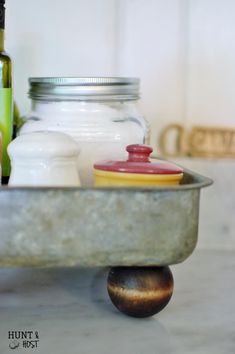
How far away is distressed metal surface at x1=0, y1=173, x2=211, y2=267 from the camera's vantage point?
425 millimetres

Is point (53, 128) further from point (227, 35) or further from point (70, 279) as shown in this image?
point (227, 35)

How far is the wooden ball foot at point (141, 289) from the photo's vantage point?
1.53 feet

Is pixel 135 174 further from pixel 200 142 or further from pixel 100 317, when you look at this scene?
pixel 200 142

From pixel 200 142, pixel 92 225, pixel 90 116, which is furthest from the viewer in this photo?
pixel 200 142

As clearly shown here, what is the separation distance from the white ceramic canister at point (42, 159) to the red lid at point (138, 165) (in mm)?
35

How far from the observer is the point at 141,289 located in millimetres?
465

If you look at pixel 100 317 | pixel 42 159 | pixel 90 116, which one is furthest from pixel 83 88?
pixel 100 317

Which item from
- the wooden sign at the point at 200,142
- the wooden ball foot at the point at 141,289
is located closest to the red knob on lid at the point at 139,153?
the wooden ball foot at the point at 141,289

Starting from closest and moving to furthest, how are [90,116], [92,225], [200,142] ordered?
[92,225]
[90,116]
[200,142]

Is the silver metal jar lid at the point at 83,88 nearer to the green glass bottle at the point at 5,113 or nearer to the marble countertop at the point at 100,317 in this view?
the green glass bottle at the point at 5,113

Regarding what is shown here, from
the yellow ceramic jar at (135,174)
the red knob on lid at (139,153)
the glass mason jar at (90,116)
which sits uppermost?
the glass mason jar at (90,116)

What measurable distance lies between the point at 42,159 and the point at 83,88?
0.44ft

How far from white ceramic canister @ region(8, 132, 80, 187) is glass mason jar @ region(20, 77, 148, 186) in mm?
78

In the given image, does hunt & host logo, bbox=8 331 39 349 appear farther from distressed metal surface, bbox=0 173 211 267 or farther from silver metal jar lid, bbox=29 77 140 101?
silver metal jar lid, bbox=29 77 140 101
